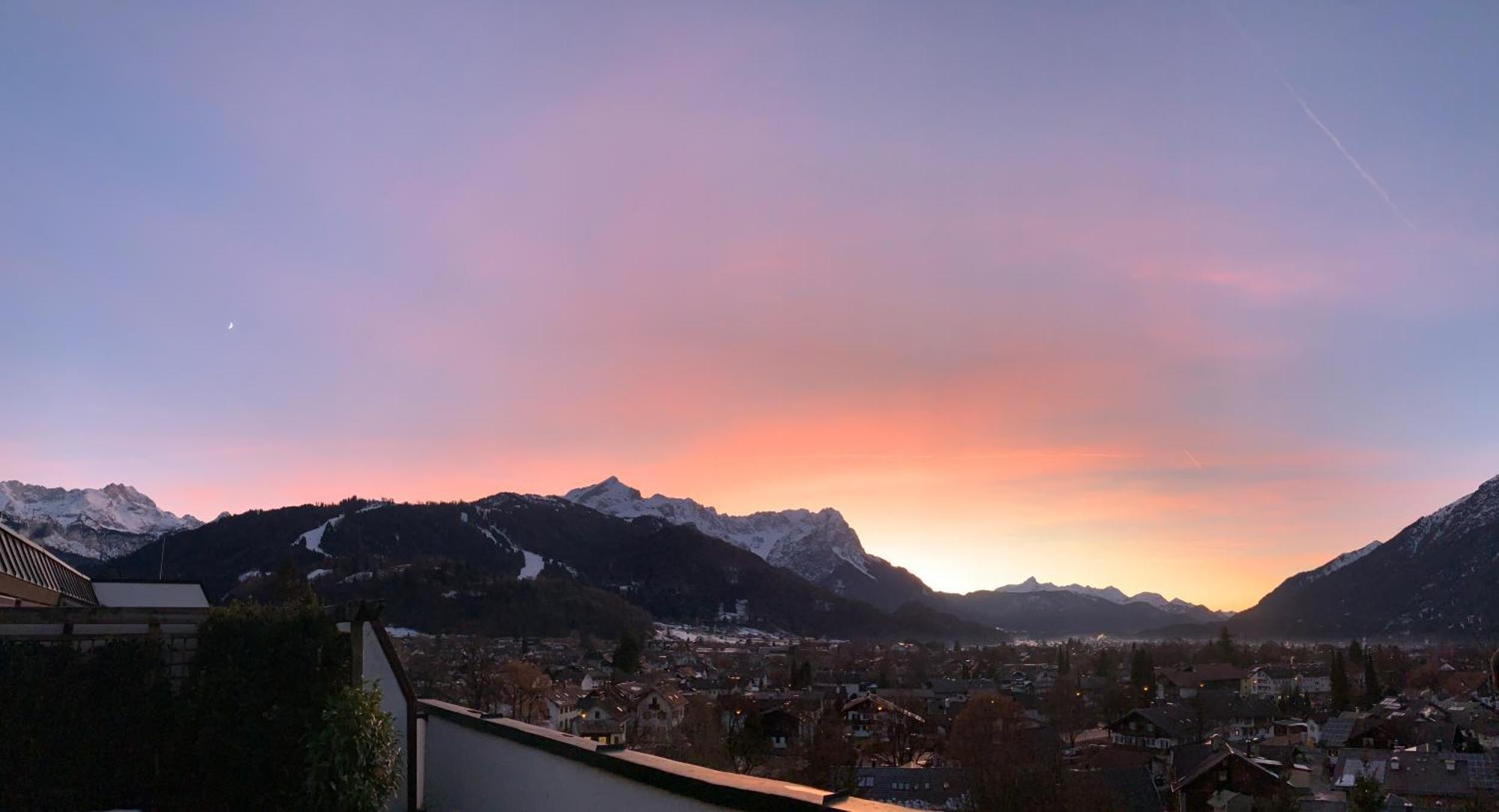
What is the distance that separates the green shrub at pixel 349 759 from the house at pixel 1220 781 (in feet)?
141

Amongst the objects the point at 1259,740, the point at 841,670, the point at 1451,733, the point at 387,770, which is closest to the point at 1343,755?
the point at 1451,733

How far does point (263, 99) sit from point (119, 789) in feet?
28.8

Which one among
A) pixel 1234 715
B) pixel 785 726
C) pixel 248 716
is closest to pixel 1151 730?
pixel 1234 715

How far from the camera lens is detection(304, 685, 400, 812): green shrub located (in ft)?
22.7

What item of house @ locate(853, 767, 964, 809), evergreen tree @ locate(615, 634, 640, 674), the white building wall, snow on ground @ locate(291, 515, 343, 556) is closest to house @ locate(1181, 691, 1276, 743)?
house @ locate(853, 767, 964, 809)

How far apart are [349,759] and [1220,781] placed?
149 ft

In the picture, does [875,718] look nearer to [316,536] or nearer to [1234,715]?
[1234,715]

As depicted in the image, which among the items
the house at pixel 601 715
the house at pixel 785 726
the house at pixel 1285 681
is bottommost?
the house at pixel 1285 681

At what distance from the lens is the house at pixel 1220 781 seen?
42250mm

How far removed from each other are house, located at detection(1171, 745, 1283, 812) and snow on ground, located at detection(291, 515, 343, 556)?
156935 mm

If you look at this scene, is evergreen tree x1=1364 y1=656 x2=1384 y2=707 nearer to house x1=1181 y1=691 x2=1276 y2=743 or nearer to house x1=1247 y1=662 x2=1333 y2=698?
house x1=1181 y1=691 x2=1276 y2=743

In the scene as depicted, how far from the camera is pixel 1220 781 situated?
43.6m

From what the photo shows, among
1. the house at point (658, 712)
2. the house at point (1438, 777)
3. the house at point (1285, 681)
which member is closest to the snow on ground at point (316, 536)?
the house at point (658, 712)

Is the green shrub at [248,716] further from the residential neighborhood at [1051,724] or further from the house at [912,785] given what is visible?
the house at [912,785]
